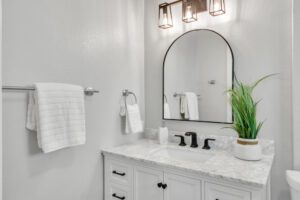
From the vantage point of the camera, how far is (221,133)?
172 cm

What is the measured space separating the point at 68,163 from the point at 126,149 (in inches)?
18.2

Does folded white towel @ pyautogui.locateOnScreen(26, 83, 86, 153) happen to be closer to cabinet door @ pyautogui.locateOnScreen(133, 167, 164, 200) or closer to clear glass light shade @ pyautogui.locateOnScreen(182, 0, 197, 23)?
cabinet door @ pyautogui.locateOnScreen(133, 167, 164, 200)

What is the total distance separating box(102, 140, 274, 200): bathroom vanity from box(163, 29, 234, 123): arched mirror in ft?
1.09

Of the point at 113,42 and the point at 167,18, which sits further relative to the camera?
the point at 167,18

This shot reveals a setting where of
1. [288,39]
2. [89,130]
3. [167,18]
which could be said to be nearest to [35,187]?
[89,130]

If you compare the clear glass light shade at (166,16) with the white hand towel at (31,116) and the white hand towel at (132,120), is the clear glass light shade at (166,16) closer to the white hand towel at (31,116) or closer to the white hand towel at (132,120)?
the white hand towel at (132,120)

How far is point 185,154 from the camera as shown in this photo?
1.71 metres

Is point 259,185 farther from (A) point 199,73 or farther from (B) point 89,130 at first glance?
(B) point 89,130

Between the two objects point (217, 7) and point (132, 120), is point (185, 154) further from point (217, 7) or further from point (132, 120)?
point (217, 7)

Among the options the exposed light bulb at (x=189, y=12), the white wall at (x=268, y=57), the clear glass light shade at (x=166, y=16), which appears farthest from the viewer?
the clear glass light shade at (x=166, y=16)

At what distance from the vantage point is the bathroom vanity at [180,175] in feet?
3.64

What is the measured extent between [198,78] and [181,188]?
96 cm

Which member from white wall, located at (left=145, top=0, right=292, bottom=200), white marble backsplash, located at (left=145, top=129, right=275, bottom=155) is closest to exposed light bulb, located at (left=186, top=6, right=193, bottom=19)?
white wall, located at (left=145, top=0, right=292, bottom=200)

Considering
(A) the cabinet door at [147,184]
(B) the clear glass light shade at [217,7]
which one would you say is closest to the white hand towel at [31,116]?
(A) the cabinet door at [147,184]
